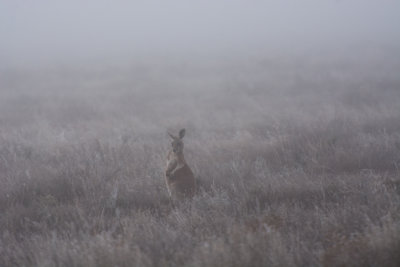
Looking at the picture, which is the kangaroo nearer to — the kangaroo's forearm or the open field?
the kangaroo's forearm

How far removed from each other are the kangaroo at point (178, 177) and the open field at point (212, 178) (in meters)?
0.17

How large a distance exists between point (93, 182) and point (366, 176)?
346cm

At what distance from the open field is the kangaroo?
0.17m

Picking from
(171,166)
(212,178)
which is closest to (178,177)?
(171,166)

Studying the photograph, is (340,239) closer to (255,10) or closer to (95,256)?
(95,256)

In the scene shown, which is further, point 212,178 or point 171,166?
point 212,178

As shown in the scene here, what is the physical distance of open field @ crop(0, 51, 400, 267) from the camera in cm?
350

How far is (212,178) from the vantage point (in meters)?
5.92

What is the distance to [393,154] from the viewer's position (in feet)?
20.7

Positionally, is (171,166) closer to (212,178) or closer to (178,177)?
(178,177)

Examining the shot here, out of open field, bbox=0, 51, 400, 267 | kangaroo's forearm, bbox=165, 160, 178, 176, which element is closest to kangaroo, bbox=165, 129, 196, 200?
kangaroo's forearm, bbox=165, 160, 178, 176

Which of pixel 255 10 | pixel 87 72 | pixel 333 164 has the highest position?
pixel 255 10

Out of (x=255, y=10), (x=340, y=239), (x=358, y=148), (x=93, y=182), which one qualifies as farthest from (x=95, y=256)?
(x=255, y=10)

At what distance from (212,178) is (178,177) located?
106 centimetres
